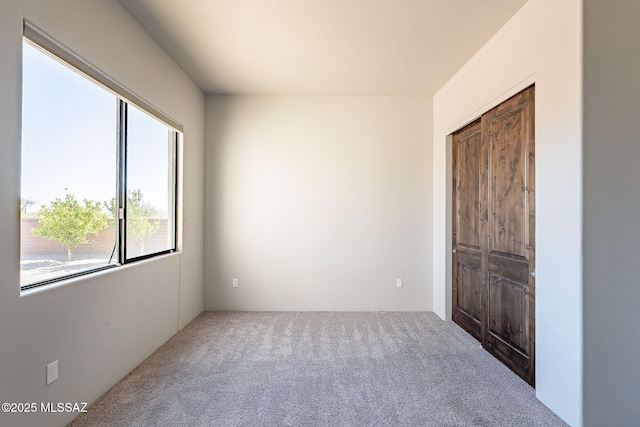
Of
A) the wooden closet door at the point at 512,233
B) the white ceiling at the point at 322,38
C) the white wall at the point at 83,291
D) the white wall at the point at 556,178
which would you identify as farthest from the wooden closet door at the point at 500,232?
the white wall at the point at 83,291

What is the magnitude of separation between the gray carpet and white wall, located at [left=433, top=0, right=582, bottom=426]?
0.32 m

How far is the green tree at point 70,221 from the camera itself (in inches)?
80.7

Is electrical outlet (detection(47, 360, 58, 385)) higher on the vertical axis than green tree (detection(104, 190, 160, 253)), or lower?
lower

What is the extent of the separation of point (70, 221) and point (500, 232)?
322 centimetres

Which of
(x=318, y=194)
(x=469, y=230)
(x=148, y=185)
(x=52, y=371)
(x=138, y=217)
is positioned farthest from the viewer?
(x=318, y=194)

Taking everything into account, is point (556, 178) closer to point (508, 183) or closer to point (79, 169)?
point (508, 183)

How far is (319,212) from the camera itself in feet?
15.2

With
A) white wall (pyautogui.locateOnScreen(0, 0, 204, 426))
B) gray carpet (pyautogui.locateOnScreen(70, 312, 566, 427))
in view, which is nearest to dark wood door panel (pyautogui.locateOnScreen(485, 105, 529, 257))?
gray carpet (pyautogui.locateOnScreen(70, 312, 566, 427))

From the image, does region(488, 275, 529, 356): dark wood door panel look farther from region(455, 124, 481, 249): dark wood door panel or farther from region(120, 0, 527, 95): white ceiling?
region(120, 0, 527, 95): white ceiling

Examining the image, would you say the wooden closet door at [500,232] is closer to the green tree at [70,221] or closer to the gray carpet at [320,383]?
the gray carpet at [320,383]

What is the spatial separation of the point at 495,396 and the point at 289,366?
154cm

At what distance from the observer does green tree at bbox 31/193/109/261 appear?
2.05 meters
